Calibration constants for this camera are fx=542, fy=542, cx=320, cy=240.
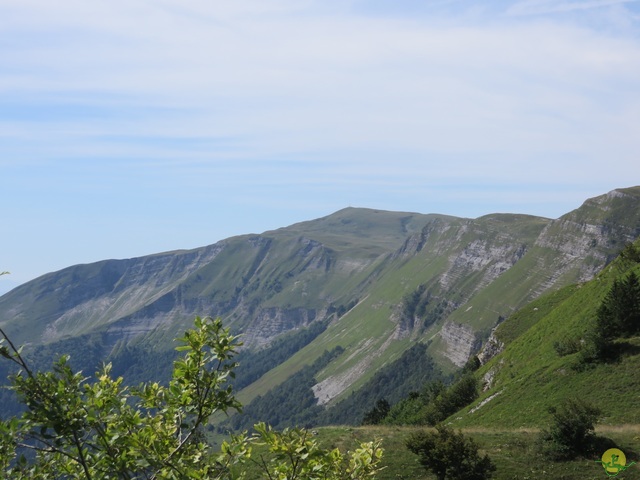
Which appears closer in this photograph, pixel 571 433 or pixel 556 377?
pixel 571 433

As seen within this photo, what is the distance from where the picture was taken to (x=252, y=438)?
11.5 metres

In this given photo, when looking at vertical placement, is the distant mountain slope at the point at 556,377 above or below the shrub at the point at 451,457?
below

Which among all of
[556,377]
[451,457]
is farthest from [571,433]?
[556,377]

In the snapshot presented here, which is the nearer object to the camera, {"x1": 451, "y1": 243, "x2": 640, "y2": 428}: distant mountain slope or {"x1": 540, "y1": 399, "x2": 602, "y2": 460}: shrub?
{"x1": 540, "y1": 399, "x2": 602, "y2": 460}: shrub

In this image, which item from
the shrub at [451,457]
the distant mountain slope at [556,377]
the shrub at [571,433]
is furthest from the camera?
the distant mountain slope at [556,377]

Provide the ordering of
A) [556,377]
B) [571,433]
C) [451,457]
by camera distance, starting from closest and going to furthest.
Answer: [451,457], [571,433], [556,377]

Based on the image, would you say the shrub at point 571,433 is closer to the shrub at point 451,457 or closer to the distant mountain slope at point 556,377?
the shrub at point 451,457

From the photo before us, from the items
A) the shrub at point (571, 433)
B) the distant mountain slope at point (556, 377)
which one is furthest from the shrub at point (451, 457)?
the distant mountain slope at point (556, 377)

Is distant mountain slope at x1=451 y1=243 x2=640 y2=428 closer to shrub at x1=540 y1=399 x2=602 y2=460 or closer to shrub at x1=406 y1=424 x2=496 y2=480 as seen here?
shrub at x1=540 y1=399 x2=602 y2=460

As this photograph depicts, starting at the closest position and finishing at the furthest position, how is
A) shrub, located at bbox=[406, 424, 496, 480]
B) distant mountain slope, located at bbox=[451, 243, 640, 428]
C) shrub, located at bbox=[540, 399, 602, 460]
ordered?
shrub, located at bbox=[406, 424, 496, 480] < shrub, located at bbox=[540, 399, 602, 460] < distant mountain slope, located at bbox=[451, 243, 640, 428]

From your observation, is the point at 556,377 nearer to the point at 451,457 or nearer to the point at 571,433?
the point at 571,433

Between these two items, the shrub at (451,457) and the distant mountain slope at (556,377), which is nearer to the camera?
the shrub at (451,457)

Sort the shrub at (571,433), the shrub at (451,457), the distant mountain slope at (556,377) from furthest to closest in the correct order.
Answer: the distant mountain slope at (556,377)
the shrub at (571,433)
the shrub at (451,457)

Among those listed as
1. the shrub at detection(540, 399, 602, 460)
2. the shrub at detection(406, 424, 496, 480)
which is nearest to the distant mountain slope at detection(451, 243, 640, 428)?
the shrub at detection(540, 399, 602, 460)
